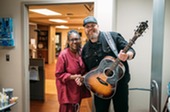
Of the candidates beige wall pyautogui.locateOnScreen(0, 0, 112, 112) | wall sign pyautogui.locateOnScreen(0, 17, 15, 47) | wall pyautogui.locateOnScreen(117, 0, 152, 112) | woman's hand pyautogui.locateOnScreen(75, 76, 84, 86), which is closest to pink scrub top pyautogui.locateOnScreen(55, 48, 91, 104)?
woman's hand pyautogui.locateOnScreen(75, 76, 84, 86)

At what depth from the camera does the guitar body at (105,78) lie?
5.70 ft

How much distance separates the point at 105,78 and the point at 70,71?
0.42m

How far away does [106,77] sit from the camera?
5.81 ft

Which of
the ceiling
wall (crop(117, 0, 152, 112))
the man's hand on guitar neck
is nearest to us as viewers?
the man's hand on guitar neck

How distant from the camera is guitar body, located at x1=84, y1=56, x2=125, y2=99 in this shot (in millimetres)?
1737

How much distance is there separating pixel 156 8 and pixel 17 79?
2.23 meters

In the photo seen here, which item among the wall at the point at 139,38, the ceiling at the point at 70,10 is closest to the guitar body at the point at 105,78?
the wall at the point at 139,38

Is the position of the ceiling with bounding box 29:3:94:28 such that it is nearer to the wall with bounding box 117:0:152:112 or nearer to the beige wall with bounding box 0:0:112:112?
the beige wall with bounding box 0:0:112:112

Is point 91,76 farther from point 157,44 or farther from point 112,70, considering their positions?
point 157,44

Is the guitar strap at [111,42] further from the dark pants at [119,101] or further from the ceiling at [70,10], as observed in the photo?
the ceiling at [70,10]

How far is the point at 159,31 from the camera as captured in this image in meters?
1.39

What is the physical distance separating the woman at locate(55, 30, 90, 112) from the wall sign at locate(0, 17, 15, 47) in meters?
1.14

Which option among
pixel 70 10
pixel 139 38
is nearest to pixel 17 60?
pixel 139 38

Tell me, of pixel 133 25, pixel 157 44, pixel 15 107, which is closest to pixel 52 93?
pixel 15 107
